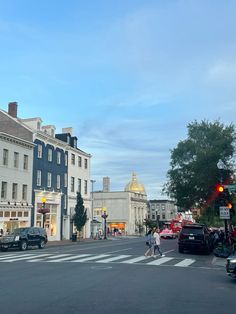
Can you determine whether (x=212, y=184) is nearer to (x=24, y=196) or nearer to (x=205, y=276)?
(x=205, y=276)

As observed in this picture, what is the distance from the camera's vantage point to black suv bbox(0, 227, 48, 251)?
29.8 m

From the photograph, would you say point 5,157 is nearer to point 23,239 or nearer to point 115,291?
point 23,239

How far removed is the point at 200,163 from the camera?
3212 centimetres

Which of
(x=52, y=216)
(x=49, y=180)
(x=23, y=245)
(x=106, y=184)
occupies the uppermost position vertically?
(x=106, y=184)

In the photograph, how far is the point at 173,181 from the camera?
35281 mm

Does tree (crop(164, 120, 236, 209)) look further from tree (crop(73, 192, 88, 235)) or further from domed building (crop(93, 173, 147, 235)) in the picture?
domed building (crop(93, 173, 147, 235))

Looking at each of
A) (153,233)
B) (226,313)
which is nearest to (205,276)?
(226,313)

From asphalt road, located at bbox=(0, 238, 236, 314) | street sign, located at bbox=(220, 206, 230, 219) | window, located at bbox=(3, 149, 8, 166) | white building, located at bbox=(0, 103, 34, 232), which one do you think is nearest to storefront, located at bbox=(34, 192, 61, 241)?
white building, located at bbox=(0, 103, 34, 232)

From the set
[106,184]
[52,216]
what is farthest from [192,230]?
[106,184]

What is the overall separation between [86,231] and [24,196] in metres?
16.5

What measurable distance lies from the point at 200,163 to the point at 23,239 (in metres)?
14.8

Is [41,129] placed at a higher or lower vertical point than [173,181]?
higher

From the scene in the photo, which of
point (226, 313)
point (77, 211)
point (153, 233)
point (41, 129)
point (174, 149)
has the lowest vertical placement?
point (226, 313)

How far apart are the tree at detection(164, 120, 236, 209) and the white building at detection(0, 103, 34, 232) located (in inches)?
660
